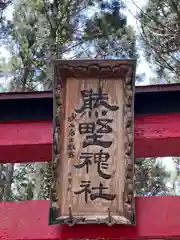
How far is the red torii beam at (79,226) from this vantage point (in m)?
2.44

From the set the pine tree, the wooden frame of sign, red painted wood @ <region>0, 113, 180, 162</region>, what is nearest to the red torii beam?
red painted wood @ <region>0, 113, 180, 162</region>

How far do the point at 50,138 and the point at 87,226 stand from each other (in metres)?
0.66

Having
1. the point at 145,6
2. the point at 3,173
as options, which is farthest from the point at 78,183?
the point at 3,173

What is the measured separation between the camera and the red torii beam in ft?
8.00

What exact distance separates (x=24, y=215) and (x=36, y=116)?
2.31 ft

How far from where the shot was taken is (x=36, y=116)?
2.87 metres

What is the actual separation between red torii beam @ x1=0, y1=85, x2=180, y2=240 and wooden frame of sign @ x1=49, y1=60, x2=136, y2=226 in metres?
0.15

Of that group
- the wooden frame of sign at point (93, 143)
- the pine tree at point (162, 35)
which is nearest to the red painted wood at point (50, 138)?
the wooden frame of sign at point (93, 143)

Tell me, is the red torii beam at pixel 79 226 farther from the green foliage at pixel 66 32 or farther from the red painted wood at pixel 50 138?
the green foliage at pixel 66 32

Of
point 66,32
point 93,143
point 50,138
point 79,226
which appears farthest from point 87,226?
point 66,32

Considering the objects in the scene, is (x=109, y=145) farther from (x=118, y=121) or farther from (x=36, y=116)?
(x=36, y=116)

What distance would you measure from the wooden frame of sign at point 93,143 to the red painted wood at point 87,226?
0.45 ft

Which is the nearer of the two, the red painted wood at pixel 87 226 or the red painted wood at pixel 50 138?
the red painted wood at pixel 87 226

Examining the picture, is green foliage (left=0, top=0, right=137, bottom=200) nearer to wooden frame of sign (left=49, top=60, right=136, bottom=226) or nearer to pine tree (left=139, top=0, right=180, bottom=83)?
pine tree (left=139, top=0, right=180, bottom=83)
